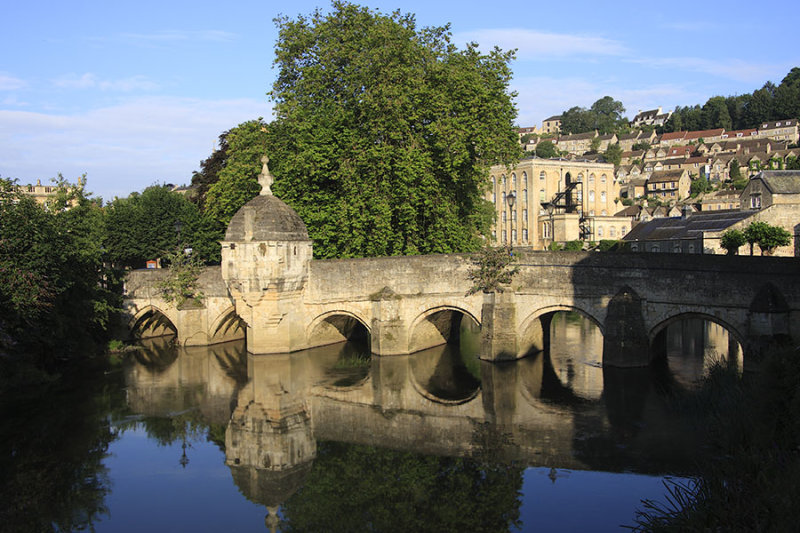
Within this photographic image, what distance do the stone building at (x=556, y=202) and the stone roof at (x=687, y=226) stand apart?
2104cm

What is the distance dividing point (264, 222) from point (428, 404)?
1069 centimetres

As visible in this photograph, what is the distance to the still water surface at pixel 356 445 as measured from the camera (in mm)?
14500

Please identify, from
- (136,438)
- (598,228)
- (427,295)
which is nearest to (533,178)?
(598,228)

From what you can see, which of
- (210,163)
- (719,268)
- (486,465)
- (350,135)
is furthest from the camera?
(210,163)

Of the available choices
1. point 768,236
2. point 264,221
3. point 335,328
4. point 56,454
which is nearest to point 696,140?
point 768,236

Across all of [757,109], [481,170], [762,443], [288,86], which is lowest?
[762,443]

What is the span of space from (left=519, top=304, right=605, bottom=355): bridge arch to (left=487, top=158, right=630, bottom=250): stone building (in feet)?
143

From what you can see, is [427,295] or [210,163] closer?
[427,295]

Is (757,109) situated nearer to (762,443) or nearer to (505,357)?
(505,357)

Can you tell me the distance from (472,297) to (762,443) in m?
16.1

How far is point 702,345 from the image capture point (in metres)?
31.5

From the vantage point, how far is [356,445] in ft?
62.0

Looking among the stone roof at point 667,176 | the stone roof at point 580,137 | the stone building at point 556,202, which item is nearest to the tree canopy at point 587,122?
the stone roof at point 580,137

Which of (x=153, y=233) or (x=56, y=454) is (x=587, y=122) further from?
(x=56, y=454)
